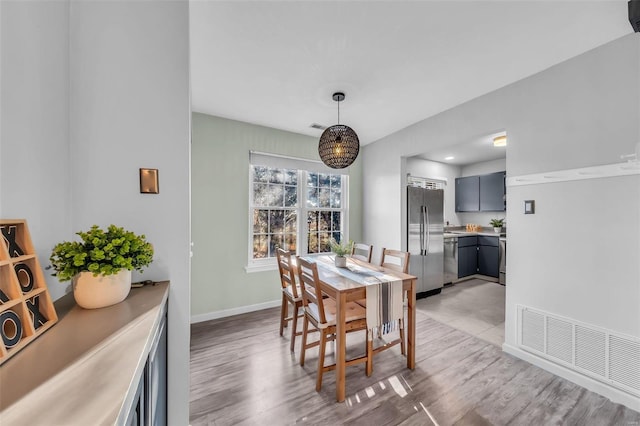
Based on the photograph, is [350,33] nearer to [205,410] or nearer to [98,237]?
[98,237]

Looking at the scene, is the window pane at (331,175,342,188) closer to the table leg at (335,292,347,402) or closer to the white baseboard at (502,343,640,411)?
the table leg at (335,292,347,402)

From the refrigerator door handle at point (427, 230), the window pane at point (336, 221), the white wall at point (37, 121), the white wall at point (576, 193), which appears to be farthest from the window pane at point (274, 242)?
the white wall at point (576, 193)

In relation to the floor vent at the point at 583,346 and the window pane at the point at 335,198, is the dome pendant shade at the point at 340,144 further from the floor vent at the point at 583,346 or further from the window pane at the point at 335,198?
the floor vent at the point at 583,346

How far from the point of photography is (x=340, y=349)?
1836 millimetres

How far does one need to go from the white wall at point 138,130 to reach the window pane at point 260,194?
2241 millimetres

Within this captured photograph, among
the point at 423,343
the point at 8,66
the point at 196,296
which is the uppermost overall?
the point at 8,66

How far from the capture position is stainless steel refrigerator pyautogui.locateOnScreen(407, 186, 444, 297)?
3.94 m

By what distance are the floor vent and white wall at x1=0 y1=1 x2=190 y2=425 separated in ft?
9.23

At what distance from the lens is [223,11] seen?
162cm

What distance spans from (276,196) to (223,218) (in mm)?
840

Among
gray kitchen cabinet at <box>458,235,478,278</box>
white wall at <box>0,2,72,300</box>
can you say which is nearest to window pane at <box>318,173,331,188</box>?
gray kitchen cabinet at <box>458,235,478,278</box>

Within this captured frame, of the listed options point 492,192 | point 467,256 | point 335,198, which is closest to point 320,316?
point 335,198

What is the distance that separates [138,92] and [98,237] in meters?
0.78

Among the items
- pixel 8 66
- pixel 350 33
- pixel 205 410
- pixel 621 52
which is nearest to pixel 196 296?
pixel 205 410
